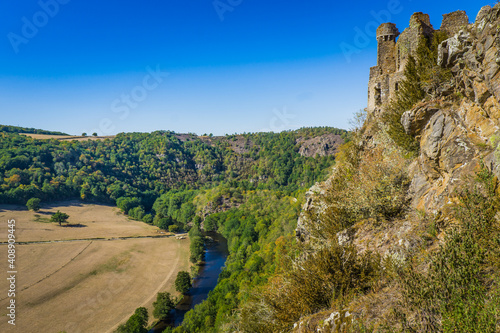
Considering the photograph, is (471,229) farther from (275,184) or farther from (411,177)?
(275,184)

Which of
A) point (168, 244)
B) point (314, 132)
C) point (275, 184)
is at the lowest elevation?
point (168, 244)

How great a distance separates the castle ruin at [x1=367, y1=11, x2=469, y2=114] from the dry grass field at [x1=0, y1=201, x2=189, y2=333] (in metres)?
38.0

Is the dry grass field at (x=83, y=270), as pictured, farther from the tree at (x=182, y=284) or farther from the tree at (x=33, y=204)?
the tree at (x=33, y=204)

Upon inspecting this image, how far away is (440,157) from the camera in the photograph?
845cm

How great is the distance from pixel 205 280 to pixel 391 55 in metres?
45.6

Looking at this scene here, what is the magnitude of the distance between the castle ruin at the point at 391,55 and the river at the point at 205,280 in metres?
35.8

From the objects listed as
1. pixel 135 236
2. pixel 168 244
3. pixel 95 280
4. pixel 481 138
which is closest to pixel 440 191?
pixel 481 138

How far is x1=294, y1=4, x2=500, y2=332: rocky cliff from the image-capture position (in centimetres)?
682

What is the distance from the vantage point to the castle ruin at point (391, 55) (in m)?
13.8

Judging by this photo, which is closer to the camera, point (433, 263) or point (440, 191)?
point (433, 263)

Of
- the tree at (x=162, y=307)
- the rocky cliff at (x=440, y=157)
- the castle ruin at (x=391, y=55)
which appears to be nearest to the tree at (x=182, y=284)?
the tree at (x=162, y=307)

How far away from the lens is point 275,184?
402 feet

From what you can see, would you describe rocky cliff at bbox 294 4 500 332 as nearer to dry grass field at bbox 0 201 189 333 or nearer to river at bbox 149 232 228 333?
river at bbox 149 232 228 333

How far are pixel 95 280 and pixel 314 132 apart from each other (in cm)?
14974
